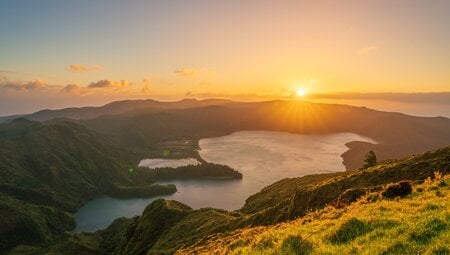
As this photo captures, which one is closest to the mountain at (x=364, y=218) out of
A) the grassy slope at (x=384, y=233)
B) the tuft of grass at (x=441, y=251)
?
the grassy slope at (x=384, y=233)

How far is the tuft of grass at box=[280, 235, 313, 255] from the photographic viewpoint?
24.3 m

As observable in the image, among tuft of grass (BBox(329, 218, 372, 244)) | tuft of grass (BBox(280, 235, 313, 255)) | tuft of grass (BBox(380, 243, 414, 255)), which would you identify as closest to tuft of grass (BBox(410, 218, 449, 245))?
tuft of grass (BBox(380, 243, 414, 255))

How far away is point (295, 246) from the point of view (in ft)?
83.7

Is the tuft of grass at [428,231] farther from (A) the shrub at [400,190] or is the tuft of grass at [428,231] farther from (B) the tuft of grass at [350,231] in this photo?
(A) the shrub at [400,190]

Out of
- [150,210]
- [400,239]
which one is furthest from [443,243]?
[150,210]

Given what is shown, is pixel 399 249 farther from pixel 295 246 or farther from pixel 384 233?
pixel 295 246

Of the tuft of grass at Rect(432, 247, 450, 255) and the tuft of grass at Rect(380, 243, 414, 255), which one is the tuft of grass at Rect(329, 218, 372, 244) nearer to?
the tuft of grass at Rect(380, 243, 414, 255)

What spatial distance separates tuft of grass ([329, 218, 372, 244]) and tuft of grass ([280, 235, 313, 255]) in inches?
69.9

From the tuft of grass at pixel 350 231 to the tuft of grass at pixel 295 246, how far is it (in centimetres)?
177

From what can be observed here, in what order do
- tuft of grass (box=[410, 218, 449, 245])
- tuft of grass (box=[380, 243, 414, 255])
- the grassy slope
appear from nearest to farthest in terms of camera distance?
tuft of grass (box=[380, 243, 414, 255])
tuft of grass (box=[410, 218, 449, 245])
the grassy slope

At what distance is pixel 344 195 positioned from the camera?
47.8 metres

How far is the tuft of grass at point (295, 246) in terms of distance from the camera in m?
24.3

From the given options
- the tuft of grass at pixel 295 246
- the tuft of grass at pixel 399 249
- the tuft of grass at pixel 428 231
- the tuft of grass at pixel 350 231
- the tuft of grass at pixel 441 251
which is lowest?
the tuft of grass at pixel 295 246

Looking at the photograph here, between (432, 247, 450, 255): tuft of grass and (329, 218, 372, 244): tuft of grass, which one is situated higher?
(432, 247, 450, 255): tuft of grass
